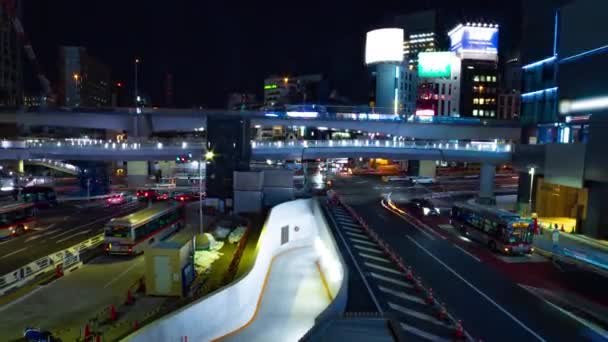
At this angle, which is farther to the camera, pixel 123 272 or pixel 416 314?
pixel 123 272

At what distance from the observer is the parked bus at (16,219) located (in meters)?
25.8

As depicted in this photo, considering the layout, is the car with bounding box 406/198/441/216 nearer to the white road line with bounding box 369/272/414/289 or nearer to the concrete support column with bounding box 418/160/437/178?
the white road line with bounding box 369/272/414/289

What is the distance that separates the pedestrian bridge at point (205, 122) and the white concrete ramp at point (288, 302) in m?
21.2

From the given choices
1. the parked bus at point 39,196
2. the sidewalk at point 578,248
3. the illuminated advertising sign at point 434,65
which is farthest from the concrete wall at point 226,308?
the illuminated advertising sign at point 434,65

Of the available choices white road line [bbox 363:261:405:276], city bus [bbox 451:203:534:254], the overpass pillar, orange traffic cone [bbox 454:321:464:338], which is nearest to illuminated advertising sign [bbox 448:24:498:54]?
the overpass pillar

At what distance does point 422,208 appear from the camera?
37.0 meters

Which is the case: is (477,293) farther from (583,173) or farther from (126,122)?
(126,122)

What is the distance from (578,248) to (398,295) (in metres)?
14.2

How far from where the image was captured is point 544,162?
36250mm

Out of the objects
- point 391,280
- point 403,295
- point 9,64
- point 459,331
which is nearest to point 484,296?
point 403,295

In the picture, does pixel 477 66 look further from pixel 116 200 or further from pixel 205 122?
pixel 116 200

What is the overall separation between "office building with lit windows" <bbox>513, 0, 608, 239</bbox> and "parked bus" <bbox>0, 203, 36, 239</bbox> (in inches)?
1453

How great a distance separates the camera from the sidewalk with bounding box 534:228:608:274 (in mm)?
22203

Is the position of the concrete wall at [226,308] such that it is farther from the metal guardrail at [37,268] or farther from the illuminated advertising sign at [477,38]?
the illuminated advertising sign at [477,38]
